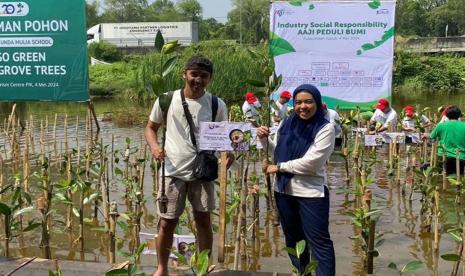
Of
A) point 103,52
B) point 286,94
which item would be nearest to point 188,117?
point 286,94

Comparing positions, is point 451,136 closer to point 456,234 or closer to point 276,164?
point 456,234

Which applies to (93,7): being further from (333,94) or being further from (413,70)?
(333,94)

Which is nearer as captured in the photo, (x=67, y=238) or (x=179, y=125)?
(x=179, y=125)

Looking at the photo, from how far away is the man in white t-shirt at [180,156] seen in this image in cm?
353

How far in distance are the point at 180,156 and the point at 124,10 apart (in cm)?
8065

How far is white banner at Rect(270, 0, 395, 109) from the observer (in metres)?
7.92

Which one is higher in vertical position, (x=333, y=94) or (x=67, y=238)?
(x=333, y=94)

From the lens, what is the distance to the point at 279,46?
26.4 ft

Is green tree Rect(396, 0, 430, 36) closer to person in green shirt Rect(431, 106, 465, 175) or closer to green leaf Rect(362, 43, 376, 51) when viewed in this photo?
green leaf Rect(362, 43, 376, 51)

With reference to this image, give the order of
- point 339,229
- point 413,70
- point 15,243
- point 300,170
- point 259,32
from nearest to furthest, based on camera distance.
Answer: point 300,170
point 15,243
point 339,229
point 413,70
point 259,32

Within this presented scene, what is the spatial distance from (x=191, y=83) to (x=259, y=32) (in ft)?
193

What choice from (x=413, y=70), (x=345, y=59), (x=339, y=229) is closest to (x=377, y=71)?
(x=345, y=59)

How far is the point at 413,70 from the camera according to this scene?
31.8 m

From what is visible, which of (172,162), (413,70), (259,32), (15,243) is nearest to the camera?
(172,162)
